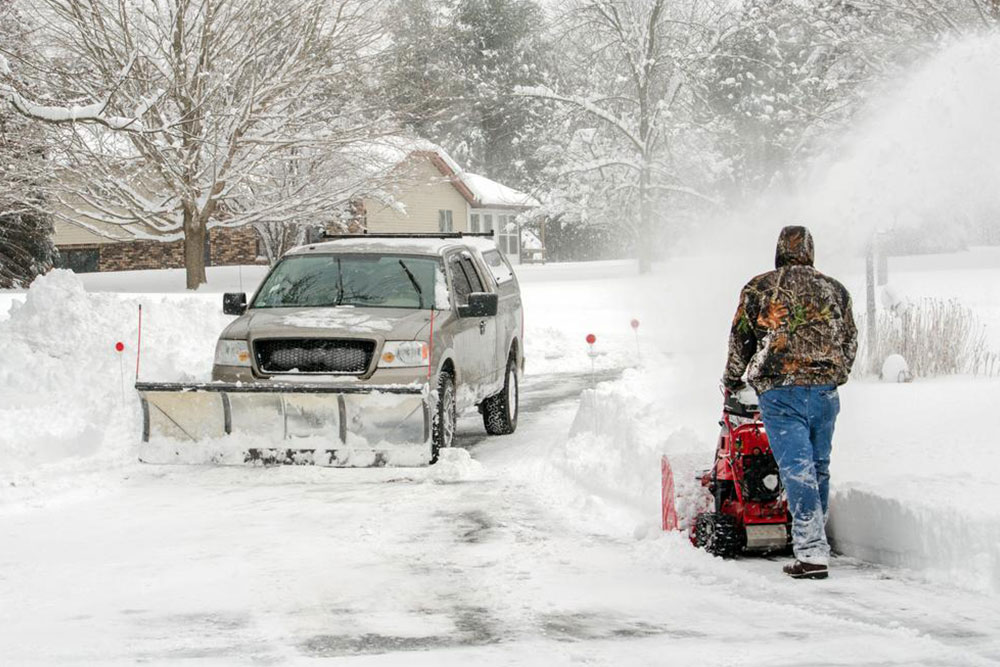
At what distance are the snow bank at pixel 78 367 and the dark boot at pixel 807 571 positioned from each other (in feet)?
20.1

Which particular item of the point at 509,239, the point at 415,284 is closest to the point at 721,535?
the point at 415,284

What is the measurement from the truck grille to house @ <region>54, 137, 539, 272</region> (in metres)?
26.7

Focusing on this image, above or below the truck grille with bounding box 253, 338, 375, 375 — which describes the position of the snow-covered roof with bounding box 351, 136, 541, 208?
above

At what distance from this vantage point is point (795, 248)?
6.97 metres

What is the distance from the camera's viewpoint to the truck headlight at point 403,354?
416 inches

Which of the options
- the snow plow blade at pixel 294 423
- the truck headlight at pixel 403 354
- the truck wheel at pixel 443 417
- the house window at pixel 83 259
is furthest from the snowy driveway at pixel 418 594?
the house window at pixel 83 259

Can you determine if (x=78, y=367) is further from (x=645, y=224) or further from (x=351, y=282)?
(x=645, y=224)

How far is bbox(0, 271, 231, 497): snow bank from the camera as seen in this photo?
38.3 feet

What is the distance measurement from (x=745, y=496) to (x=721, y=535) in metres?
0.26

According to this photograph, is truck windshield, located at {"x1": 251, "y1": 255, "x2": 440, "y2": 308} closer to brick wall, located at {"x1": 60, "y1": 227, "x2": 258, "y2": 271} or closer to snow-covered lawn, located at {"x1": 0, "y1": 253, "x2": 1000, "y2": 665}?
snow-covered lawn, located at {"x1": 0, "y1": 253, "x2": 1000, "y2": 665}

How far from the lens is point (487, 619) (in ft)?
20.0

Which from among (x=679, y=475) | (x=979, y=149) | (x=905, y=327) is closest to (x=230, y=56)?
(x=979, y=149)

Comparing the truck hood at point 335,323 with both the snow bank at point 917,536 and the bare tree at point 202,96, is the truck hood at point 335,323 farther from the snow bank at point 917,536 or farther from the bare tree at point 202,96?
the bare tree at point 202,96

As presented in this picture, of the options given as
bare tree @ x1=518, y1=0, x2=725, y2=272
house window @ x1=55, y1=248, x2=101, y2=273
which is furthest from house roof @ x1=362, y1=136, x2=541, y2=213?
house window @ x1=55, y1=248, x2=101, y2=273
